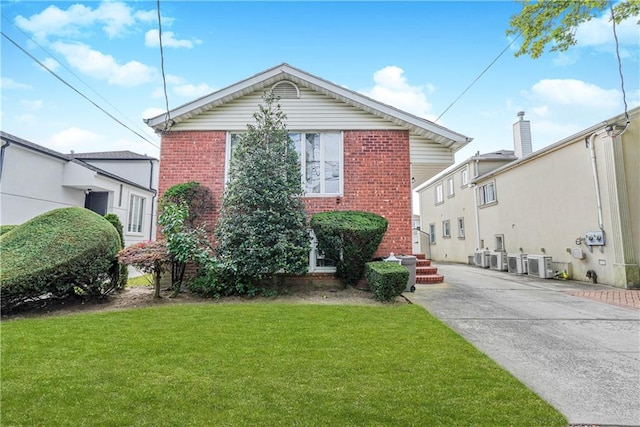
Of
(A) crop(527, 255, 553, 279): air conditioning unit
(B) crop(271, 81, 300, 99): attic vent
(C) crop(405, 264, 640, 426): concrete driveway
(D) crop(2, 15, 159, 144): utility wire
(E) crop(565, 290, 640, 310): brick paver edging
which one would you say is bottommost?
(C) crop(405, 264, 640, 426): concrete driveway

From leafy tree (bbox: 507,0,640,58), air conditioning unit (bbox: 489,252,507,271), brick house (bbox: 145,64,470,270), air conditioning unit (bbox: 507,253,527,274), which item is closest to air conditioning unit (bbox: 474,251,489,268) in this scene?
air conditioning unit (bbox: 489,252,507,271)

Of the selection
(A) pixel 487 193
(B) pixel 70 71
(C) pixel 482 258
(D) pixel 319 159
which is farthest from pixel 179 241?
(A) pixel 487 193

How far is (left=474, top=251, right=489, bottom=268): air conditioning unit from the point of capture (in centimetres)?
1532

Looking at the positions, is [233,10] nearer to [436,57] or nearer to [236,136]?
[236,136]

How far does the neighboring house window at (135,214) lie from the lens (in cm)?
1568

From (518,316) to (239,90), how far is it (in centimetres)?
880

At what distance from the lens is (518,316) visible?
5.85 m

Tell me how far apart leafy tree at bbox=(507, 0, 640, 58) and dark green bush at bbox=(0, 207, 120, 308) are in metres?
10.7

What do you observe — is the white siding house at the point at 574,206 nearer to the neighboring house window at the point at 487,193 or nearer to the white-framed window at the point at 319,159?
the neighboring house window at the point at 487,193

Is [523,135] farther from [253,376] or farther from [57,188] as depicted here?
[57,188]

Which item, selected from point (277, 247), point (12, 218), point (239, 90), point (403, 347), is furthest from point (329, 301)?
point (12, 218)

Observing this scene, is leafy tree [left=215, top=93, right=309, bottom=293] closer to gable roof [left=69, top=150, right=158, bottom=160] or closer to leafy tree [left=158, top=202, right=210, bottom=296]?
leafy tree [left=158, top=202, right=210, bottom=296]

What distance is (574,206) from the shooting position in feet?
35.1

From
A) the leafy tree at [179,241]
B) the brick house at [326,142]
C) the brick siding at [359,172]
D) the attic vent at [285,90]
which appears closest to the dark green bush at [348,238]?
the brick siding at [359,172]
